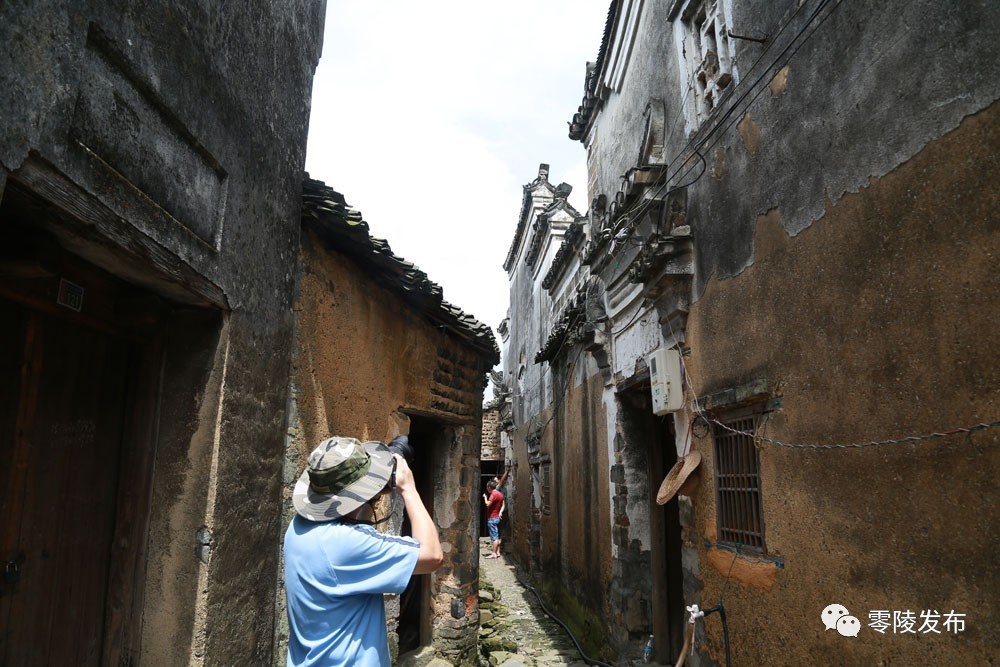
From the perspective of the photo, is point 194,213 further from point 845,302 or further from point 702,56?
point 702,56

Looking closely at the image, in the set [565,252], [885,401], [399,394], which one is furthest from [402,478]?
[565,252]

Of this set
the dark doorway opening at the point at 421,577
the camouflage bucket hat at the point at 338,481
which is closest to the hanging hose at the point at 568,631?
the dark doorway opening at the point at 421,577

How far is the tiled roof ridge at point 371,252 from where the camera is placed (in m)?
4.12

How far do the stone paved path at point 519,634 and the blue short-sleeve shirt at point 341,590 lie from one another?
530 centimetres

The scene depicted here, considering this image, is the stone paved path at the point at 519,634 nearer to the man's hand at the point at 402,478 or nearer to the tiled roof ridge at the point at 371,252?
the tiled roof ridge at the point at 371,252

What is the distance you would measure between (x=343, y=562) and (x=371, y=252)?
→ 9.22ft

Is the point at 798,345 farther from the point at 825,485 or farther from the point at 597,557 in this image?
the point at 597,557

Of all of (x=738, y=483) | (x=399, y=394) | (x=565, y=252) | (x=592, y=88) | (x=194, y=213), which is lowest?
(x=738, y=483)

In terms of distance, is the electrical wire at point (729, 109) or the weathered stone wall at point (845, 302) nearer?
the weathered stone wall at point (845, 302)

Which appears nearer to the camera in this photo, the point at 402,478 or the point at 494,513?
the point at 402,478

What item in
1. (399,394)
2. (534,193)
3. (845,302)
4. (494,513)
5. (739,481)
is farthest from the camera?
(534,193)

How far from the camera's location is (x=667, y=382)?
17.4 ft

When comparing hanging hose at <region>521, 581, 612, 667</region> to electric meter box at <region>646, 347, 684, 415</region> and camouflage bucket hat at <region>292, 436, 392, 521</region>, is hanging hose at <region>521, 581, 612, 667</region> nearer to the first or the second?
electric meter box at <region>646, 347, 684, 415</region>

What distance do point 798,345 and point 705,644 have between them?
8.54 ft
